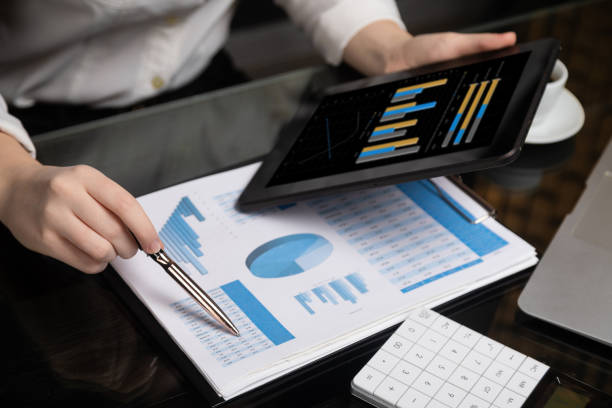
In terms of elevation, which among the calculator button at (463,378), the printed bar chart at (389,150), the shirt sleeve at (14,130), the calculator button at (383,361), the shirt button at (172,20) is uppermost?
the shirt sleeve at (14,130)

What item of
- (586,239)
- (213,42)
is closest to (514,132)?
(586,239)

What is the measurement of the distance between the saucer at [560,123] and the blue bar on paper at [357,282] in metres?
0.29

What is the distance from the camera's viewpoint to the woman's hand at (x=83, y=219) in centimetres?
50

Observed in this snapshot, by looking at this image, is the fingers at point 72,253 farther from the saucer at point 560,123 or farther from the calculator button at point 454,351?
the saucer at point 560,123

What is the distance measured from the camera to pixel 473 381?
18.3 inches

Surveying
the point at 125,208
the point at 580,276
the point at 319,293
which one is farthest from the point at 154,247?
the point at 580,276

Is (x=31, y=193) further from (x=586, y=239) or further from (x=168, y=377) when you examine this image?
(x=586, y=239)

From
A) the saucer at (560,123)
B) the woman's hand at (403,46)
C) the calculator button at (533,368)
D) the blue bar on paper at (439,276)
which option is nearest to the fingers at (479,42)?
the woman's hand at (403,46)

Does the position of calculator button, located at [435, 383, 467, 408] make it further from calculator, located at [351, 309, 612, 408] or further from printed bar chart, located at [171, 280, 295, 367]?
printed bar chart, located at [171, 280, 295, 367]

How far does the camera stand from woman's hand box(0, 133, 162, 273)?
1.65ft

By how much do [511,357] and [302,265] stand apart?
189 millimetres

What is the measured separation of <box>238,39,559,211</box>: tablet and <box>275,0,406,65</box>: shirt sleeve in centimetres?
16

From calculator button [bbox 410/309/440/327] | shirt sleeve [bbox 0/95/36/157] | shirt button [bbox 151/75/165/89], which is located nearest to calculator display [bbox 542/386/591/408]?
calculator button [bbox 410/309/440/327]

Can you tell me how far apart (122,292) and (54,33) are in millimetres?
430
